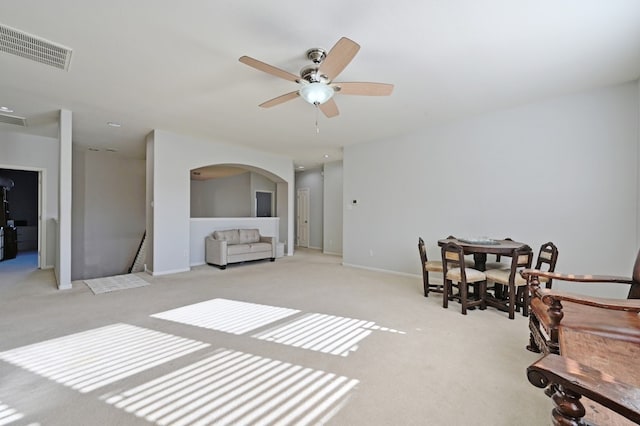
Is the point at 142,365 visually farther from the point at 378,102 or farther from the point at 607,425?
the point at 378,102

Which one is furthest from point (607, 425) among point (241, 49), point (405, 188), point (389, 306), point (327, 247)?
point (327, 247)

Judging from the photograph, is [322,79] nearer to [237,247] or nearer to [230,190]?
[237,247]

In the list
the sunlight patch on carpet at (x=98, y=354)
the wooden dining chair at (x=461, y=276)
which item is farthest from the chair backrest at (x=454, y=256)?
the sunlight patch on carpet at (x=98, y=354)

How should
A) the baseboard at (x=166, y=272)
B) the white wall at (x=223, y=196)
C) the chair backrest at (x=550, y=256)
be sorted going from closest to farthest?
the chair backrest at (x=550, y=256)
the baseboard at (x=166, y=272)
the white wall at (x=223, y=196)

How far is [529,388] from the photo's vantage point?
1.88 metres

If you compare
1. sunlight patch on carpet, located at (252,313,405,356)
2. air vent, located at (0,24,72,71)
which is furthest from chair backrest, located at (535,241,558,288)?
air vent, located at (0,24,72,71)

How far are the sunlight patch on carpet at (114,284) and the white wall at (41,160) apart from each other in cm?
172

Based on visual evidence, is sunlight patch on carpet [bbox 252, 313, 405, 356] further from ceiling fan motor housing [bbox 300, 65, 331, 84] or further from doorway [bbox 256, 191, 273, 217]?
doorway [bbox 256, 191, 273, 217]

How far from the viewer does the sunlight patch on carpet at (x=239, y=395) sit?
1.60 m

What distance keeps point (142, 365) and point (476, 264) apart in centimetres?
376

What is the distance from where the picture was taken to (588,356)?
4.57 feet

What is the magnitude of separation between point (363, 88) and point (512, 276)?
8.56 ft

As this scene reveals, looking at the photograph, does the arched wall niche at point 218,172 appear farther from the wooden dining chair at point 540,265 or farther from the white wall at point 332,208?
the wooden dining chair at point 540,265

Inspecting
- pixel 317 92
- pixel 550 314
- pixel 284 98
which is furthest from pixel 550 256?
pixel 284 98
